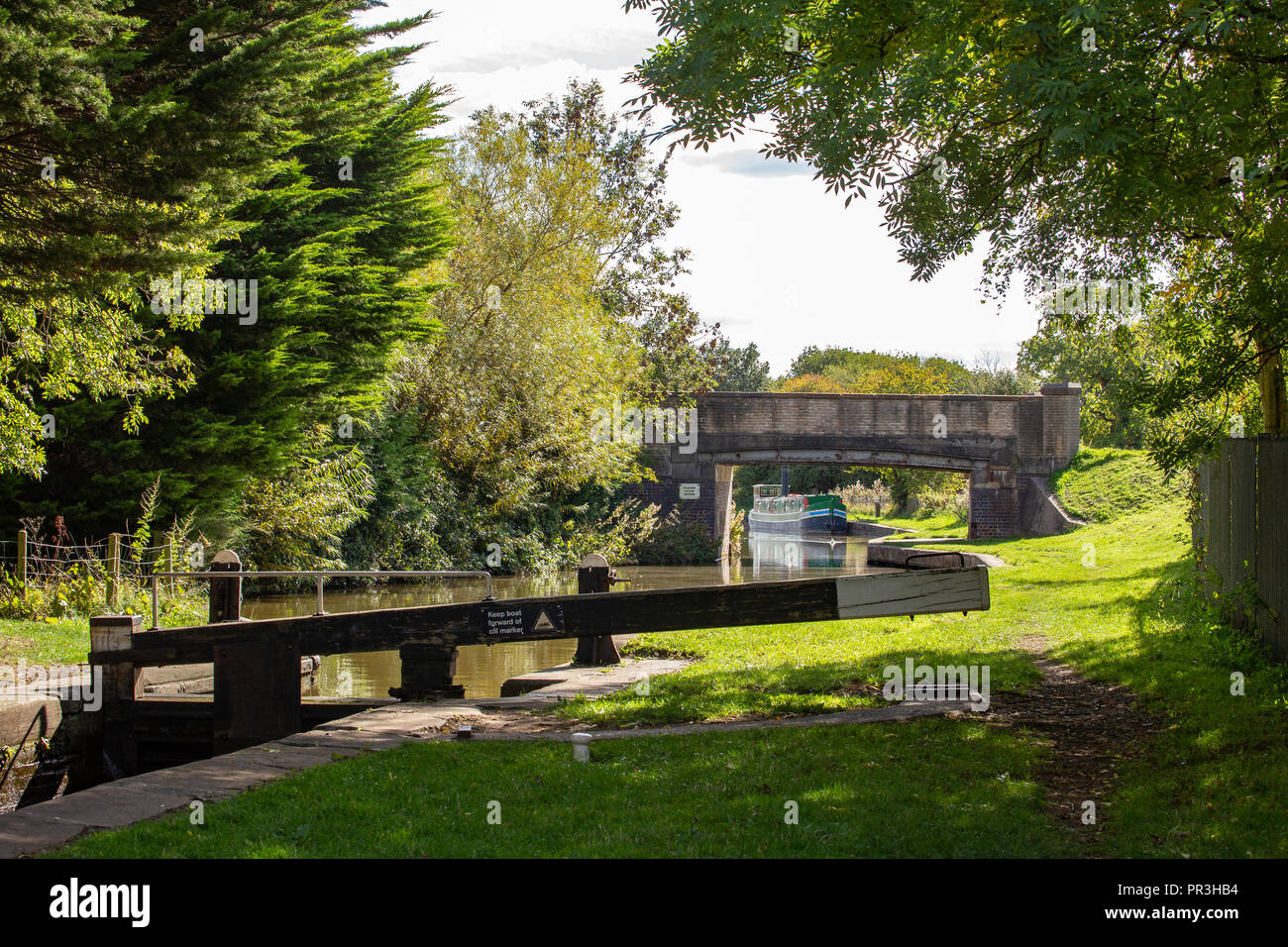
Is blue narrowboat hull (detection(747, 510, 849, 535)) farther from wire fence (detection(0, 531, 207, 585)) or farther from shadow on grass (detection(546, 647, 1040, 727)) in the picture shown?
shadow on grass (detection(546, 647, 1040, 727))

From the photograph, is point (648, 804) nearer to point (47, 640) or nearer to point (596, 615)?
point (596, 615)

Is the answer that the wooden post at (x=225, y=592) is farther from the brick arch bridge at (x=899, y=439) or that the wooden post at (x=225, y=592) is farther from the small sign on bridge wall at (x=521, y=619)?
the brick arch bridge at (x=899, y=439)

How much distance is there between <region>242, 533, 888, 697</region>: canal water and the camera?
44.2 feet

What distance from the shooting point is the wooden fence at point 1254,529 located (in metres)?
9.34

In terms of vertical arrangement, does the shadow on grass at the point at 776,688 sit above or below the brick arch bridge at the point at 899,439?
below

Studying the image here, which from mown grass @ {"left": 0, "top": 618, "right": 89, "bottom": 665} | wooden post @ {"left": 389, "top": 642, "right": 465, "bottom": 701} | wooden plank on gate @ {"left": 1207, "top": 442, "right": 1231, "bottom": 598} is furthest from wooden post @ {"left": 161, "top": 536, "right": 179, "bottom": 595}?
wooden plank on gate @ {"left": 1207, "top": 442, "right": 1231, "bottom": 598}

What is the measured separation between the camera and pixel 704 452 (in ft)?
119

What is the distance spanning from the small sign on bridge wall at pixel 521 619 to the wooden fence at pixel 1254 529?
6238mm

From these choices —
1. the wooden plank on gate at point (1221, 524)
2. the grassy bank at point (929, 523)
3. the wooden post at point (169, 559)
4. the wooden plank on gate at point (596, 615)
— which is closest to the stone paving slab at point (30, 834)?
the wooden plank on gate at point (596, 615)

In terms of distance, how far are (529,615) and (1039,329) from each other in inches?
355

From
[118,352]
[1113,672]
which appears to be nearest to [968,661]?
[1113,672]

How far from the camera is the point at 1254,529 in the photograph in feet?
32.9

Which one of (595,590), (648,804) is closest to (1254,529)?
(595,590)

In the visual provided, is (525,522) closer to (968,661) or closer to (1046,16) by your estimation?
(968,661)
